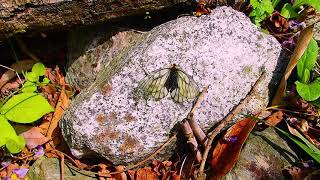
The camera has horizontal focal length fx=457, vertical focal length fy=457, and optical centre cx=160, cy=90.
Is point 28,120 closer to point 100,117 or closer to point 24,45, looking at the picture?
point 100,117

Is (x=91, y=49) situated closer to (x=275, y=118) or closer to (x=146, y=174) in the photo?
(x=146, y=174)

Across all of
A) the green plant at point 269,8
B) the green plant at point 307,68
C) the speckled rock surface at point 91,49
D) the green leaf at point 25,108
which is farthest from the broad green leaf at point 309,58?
the green leaf at point 25,108

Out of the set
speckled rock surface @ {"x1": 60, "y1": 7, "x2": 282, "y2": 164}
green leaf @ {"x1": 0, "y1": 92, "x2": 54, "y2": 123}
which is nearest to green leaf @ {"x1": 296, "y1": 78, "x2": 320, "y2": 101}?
Result: speckled rock surface @ {"x1": 60, "y1": 7, "x2": 282, "y2": 164}

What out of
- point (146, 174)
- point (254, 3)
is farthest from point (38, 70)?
point (254, 3)

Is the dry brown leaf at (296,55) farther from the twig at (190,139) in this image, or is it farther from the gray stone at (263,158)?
the twig at (190,139)

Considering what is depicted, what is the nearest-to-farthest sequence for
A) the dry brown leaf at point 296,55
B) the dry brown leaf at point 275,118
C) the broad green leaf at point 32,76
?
the dry brown leaf at point 296,55 < the dry brown leaf at point 275,118 < the broad green leaf at point 32,76
